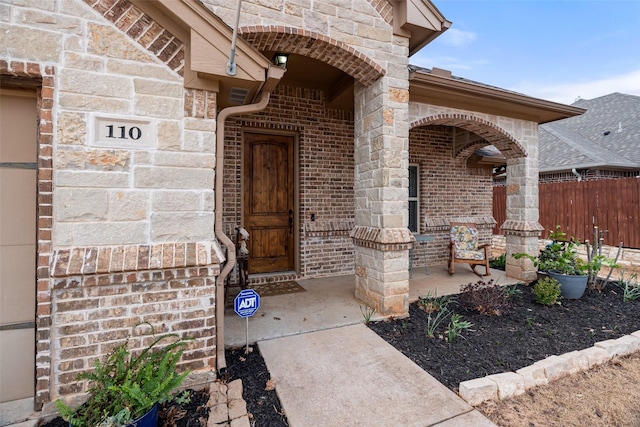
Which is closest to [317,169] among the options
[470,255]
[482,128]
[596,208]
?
[482,128]

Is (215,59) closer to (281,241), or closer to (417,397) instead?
(417,397)

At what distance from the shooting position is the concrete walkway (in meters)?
1.99

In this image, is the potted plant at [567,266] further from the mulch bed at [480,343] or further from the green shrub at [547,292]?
the green shrub at [547,292]

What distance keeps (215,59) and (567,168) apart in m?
13.3

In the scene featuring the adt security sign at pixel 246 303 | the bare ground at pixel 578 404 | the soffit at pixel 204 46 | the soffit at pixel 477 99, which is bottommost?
the bare ground at pixel 578 404

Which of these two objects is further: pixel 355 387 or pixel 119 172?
pixel 355 387

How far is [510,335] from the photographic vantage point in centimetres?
327

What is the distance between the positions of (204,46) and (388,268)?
118 inches

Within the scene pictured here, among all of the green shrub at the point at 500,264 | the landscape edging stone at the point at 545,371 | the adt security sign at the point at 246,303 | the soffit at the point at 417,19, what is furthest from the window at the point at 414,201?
the adt security sign at the point at 246,303

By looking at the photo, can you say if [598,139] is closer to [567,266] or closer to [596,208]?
[596,208]

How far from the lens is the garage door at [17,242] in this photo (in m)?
2.05

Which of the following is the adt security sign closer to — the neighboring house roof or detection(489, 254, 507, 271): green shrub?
detection(489, 254, 507, 271): green shrub

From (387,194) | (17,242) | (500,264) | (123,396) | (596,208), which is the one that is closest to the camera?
(123,396)

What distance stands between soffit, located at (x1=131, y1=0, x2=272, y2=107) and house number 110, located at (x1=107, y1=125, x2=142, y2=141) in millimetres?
534
